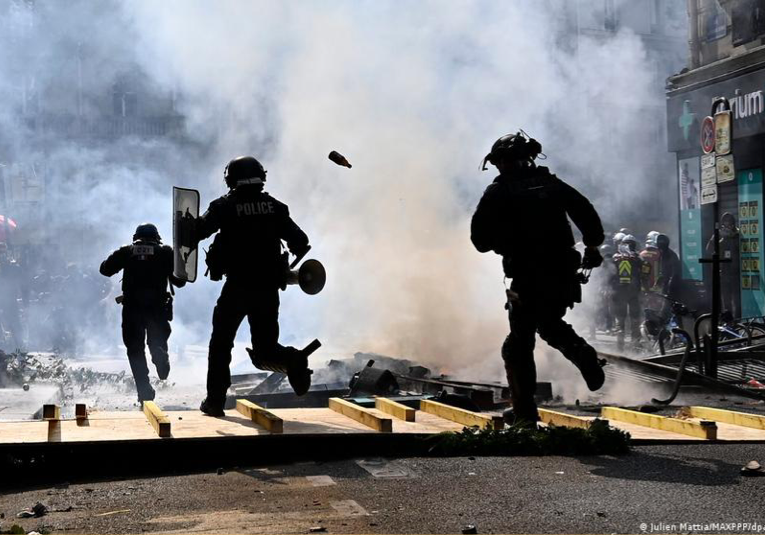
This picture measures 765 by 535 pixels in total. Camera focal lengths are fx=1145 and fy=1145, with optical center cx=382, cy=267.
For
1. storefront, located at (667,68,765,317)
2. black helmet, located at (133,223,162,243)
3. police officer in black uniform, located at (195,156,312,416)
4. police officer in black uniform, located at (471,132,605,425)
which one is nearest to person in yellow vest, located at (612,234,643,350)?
storefront, located at (667,68,765,317)

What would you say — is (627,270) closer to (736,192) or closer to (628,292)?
(628,292)

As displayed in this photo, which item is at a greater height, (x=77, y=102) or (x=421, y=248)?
(x=77, y=102)

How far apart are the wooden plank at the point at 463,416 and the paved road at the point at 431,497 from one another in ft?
1.50

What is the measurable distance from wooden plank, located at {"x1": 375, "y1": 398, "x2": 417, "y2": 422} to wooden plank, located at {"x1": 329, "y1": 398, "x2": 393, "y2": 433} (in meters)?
0.19

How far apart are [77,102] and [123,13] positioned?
772 centimetres

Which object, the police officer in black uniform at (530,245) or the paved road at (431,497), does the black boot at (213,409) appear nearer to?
the paved road at (431,497)

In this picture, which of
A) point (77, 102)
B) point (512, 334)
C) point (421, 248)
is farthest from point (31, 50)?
point (512, 334)

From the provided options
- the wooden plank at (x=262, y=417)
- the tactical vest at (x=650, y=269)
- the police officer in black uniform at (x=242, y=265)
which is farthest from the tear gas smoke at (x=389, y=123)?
the wooden plank at (x=262, y=417)

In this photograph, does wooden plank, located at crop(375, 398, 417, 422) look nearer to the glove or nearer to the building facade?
the glove

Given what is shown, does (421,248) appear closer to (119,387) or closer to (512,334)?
(119,387)

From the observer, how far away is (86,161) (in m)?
32.8

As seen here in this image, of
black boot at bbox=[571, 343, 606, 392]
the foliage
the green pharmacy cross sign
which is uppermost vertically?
the green pharmacy cross sign

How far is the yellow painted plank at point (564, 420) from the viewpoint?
5227mm

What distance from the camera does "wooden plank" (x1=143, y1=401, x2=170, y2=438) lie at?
4.85 meters
